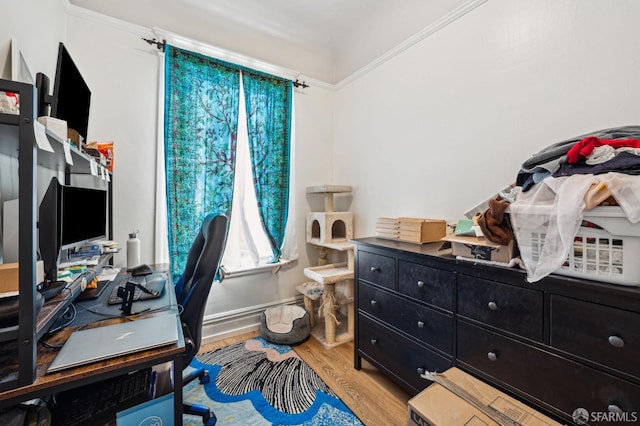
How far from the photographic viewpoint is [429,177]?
2031 millimetres

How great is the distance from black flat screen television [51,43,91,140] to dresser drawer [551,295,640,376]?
226 centimetres

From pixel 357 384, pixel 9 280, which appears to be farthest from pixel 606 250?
pixel 9 280

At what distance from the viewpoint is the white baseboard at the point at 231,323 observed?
238 centimetres

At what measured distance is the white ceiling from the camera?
6.74ft

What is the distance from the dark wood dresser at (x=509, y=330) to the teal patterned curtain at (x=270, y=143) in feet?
3.77

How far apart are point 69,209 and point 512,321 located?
2.03 m

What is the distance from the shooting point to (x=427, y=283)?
1.46 metres

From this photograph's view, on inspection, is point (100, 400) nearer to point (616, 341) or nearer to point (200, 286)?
point (200, 286)

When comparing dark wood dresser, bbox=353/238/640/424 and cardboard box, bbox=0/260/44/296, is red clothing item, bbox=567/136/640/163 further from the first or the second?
cardboard box, bbox=0/260/44/296

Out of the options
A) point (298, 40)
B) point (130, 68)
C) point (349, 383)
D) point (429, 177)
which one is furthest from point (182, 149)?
point (349, 383)

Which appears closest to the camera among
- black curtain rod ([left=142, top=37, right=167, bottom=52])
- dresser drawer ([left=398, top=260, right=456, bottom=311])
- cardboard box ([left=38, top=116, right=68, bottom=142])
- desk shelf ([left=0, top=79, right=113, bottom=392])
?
desk shelf ([left=0, top=79, right=113, bottom=392])

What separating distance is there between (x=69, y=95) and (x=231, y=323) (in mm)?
2022

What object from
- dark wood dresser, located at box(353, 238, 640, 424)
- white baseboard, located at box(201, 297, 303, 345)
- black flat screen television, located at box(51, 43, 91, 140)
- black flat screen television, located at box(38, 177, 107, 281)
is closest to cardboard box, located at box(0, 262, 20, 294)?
black flat screen television, located at box(38, 177, 107, 281)

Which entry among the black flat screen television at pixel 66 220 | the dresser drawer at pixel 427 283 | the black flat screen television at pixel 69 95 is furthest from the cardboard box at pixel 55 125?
the dresser drawer at pixel 427 283
